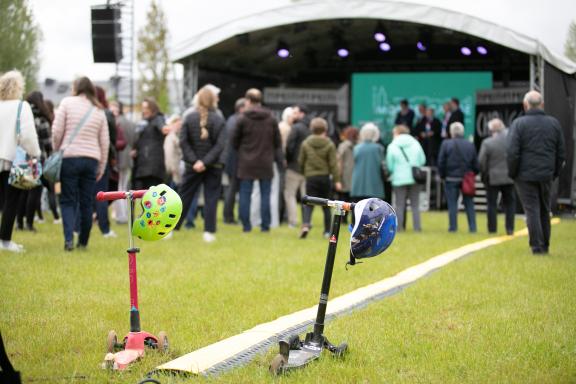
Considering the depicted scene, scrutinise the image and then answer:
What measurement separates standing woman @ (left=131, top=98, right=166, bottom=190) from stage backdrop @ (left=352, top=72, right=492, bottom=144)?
462 inches

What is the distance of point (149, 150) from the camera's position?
1179 cm

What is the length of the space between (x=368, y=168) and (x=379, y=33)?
21.8ft

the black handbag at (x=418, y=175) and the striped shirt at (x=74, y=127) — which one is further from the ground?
the striped shirt at (x=74, y=127)

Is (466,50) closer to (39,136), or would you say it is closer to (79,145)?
(39,136)

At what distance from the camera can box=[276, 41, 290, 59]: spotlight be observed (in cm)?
2025

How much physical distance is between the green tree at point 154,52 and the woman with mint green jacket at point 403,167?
4775 cm

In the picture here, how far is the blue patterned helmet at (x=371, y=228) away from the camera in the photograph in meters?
4.48

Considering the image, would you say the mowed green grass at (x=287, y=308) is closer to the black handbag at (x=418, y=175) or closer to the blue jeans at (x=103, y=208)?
the blue jeans at (x=103, y=208)

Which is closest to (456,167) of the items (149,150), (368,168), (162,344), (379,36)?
(368,168)

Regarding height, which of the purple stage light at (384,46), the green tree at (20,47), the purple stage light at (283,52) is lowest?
the purple stage light at (283,52)

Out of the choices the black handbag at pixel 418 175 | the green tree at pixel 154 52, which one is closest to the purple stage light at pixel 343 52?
the black handbag at pixel 418 175

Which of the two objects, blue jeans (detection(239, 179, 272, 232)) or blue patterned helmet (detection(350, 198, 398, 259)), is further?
blue jeans (detection(239, 179, 272, 232))

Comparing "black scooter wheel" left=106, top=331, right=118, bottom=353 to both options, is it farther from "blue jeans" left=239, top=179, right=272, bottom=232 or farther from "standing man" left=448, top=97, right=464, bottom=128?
"standing man" left=448, top=97, right=464, bottom=128

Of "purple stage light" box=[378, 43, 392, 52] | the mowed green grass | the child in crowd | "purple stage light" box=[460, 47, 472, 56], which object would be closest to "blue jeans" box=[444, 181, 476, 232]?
the child in crowd
